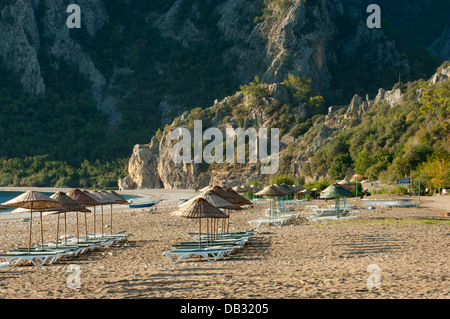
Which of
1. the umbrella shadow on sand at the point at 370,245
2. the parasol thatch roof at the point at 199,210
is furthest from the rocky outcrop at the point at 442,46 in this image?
the parasol thatch roof at the point at 199,210

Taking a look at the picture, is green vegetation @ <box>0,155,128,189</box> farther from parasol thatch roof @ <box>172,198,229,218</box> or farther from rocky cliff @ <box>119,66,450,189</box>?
parasol thatch roof @ <box>172,198,229,218</box>

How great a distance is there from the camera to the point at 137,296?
763cm

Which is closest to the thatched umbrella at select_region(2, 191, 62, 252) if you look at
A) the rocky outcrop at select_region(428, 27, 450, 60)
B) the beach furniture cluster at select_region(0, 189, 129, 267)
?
the beach furniture cluster at select_region(0, 189, 129, 267)

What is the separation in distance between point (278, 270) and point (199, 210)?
3.11 m

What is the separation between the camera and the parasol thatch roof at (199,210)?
1206 centimetres

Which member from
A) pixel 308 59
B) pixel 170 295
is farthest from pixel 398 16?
pixel 170 295

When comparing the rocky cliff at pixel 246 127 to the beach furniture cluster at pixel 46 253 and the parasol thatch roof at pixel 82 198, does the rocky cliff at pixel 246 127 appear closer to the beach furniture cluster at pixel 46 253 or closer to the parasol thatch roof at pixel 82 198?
the parasol thatch roof at pixel 82 198

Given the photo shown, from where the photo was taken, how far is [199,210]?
39.9 feet

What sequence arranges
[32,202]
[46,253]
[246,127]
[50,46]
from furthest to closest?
[50,46], [246,127], [32,202], [46,253]

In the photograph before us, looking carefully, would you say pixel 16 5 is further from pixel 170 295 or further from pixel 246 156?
pixel 170 295

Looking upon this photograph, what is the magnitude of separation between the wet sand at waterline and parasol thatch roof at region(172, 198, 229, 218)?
117 centimetres

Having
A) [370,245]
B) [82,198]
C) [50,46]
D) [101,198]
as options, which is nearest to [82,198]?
[82,198]

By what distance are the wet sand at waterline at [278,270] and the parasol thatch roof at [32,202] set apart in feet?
5.47

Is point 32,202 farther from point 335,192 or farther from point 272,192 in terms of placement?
point 335,192
